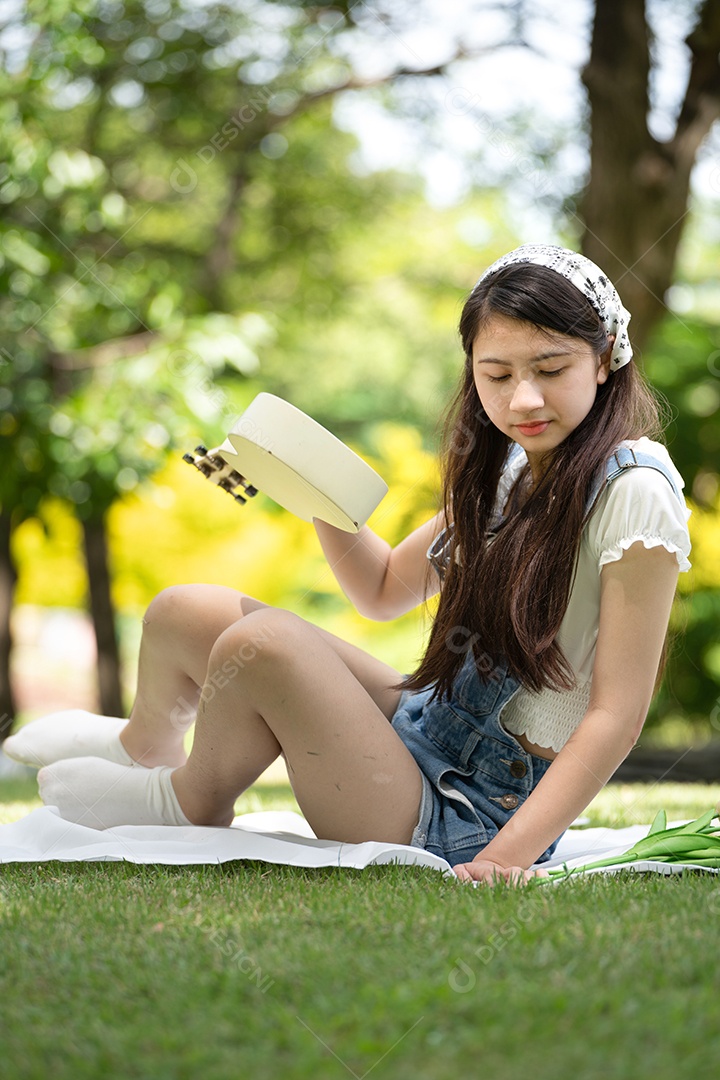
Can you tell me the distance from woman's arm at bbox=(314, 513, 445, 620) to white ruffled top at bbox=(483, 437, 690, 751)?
377mm

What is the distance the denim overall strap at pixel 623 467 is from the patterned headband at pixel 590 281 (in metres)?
0.16

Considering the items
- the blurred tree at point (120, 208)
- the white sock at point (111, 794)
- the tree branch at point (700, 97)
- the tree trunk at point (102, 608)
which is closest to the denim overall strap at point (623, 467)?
the white sock at point (111, 794)

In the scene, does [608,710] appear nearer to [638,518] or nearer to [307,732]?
[638,518]

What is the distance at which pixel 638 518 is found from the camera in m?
1.58

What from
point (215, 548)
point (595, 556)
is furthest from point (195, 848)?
point (215, 548)

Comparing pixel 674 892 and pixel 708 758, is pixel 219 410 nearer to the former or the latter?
pixel 708 758

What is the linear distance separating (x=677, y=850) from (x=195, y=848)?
0.71 metres

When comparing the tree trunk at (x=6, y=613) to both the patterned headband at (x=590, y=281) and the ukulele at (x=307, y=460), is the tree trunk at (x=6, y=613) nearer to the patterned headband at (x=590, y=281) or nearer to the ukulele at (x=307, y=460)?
the ukulele at (x=307, y=460)

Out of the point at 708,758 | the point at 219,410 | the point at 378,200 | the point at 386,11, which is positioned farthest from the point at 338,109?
the point at 708,758

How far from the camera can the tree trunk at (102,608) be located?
21.0 ft

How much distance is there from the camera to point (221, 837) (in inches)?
67.2

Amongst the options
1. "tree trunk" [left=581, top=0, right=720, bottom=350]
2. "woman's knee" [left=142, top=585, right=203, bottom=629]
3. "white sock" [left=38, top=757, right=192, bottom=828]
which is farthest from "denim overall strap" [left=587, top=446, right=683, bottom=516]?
"tree trunk" [left=581, top=0, right=720, bottom=350]

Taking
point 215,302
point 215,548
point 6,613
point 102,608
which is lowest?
point 215,548

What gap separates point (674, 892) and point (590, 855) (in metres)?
0.40
